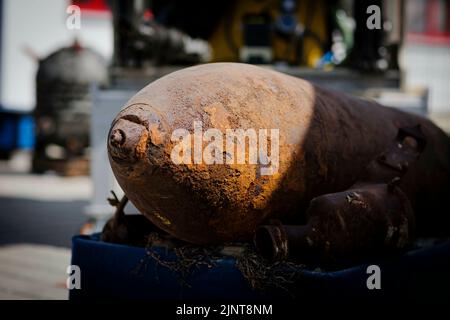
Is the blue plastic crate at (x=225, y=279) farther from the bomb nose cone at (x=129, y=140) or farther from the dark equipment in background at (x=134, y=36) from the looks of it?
the dark equipment in background at (x=134, y=36)

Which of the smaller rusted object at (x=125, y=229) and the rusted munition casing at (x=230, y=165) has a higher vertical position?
the rusted munition casing at (x=230, y=165)

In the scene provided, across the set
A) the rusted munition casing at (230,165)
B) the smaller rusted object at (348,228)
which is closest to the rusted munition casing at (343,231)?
the smaller rusted object at (348,228)

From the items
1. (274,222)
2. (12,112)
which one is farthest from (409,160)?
(12,112)

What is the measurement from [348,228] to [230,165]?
1.50 feet

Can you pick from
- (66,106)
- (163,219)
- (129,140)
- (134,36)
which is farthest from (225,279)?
(66,106)

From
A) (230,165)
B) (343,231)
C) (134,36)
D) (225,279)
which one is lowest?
(225,279)

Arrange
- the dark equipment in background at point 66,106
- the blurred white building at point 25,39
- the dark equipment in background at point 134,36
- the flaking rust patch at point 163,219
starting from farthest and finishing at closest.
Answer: the blurred white building at point 25,39
the dark equipment in background at point 66,106
the dark equipment in background at point 134,36
the flaking rust patch at point 163,219

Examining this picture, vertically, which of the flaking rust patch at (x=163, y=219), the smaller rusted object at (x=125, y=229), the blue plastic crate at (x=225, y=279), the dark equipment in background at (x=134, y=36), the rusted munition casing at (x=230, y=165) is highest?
the dark equipment in background at (x=134, y=36)

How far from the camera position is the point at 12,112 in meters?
12.0

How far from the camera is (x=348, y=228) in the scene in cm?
205

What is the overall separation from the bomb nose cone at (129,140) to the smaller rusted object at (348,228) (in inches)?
18.2

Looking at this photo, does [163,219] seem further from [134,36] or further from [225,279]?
[134,36]

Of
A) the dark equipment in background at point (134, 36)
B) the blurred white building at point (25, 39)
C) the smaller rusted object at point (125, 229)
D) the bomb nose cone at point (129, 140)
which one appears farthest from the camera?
the blurred white building at point (25, 39)

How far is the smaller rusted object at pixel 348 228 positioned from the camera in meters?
1.98
